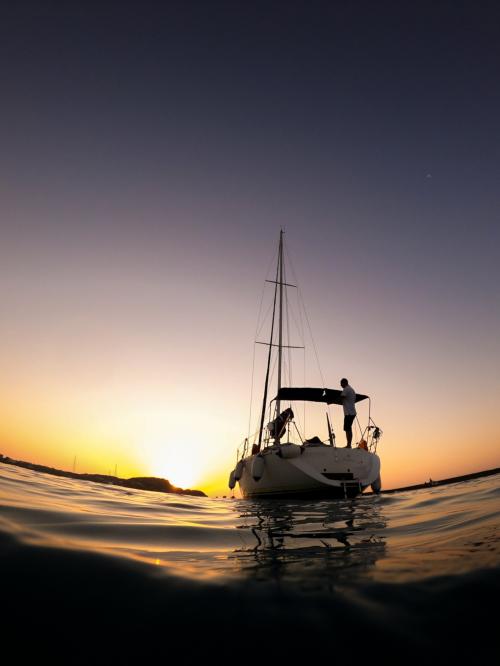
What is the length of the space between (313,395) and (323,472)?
4.44 meters

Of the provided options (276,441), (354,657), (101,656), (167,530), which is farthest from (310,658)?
(276,441)

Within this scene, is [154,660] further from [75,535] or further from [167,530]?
[167,530]

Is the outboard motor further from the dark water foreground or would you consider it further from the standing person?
the dark water foreground

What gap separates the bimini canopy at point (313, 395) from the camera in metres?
15.5

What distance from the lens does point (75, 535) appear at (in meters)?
2.28

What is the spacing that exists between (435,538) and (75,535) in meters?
2.42

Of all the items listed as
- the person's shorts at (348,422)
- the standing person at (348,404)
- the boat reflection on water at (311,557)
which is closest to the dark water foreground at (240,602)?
the boat reflection on water at (311,557)

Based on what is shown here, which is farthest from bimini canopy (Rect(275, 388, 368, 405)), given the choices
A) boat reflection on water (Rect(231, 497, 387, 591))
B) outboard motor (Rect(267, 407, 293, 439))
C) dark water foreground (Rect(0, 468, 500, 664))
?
dark water foreground (Rect(0, 468, 500, 664))

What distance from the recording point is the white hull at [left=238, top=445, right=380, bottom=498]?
11.6 metres

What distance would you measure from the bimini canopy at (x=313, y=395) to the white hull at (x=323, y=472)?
3.44 m

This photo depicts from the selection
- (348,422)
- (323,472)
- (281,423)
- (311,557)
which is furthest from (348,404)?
(311,557)

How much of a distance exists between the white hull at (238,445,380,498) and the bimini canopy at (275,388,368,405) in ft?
11.3

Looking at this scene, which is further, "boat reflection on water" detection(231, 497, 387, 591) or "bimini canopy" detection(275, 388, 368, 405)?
"bimini canopy" detection(275, 388, 368, 405)

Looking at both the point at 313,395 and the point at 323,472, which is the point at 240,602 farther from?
the point at 313,395
